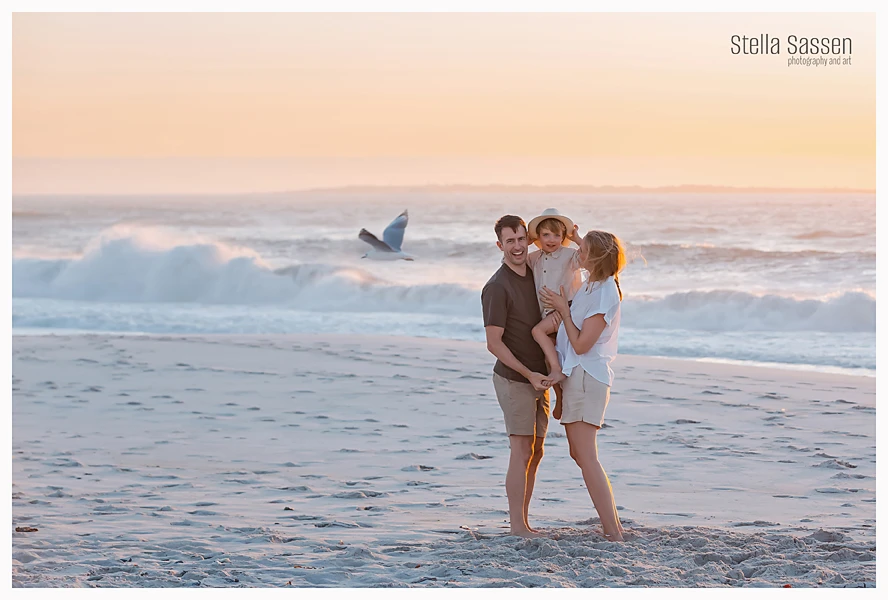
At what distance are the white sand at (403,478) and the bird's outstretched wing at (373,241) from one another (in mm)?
1259

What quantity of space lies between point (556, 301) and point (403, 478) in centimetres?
194

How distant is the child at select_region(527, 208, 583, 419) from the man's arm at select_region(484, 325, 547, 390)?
0.07 m

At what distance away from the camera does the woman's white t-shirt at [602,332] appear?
14.0ft

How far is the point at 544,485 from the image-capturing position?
224 inches

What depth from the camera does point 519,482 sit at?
4.56 meters

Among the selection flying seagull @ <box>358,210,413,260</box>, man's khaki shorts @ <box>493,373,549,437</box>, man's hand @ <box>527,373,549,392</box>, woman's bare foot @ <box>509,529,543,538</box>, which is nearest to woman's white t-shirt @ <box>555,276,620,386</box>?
man's hand @ <box>527,373,549,392</box>

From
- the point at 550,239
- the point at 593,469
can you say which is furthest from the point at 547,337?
the point at 593,469

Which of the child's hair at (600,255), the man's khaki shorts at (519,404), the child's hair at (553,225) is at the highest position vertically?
the child's hair at (553,225)

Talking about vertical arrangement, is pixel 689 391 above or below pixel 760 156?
below

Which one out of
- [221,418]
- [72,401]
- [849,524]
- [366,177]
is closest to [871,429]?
[849,524]

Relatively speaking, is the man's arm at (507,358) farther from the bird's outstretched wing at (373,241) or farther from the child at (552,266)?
the bird's outstretched wing at (373,241)

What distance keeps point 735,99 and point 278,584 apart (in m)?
25.9

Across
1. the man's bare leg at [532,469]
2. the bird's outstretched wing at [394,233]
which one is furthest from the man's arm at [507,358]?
the bird's outstretched wing at [394,233]

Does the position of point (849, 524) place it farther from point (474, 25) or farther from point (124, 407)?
point (474, 25)
